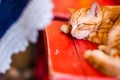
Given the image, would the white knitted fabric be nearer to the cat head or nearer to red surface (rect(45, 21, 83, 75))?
red surface (rect(45, 21, 83, 75))

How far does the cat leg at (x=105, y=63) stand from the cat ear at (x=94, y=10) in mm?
194

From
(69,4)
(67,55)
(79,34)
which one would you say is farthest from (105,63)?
(69,4)

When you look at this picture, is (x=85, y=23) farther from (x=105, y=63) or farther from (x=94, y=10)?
(x=105, y=63)

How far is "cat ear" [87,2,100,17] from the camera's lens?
75 centimetres

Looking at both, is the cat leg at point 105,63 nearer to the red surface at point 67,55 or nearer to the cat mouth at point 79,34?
the red surface at point 67,55

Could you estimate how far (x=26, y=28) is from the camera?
22.7 inches

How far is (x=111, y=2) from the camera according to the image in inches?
33.4

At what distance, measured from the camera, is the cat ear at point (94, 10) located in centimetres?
75

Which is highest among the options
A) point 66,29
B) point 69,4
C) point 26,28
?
point 69,4

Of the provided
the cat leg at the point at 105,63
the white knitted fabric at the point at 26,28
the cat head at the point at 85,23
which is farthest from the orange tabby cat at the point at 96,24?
the white knitted fabric at the point at 26,28

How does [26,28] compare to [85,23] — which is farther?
[85,23]

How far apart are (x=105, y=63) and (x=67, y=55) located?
124 mm

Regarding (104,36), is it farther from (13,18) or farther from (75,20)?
(13,18)

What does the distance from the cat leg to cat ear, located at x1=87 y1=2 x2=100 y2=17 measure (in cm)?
19
